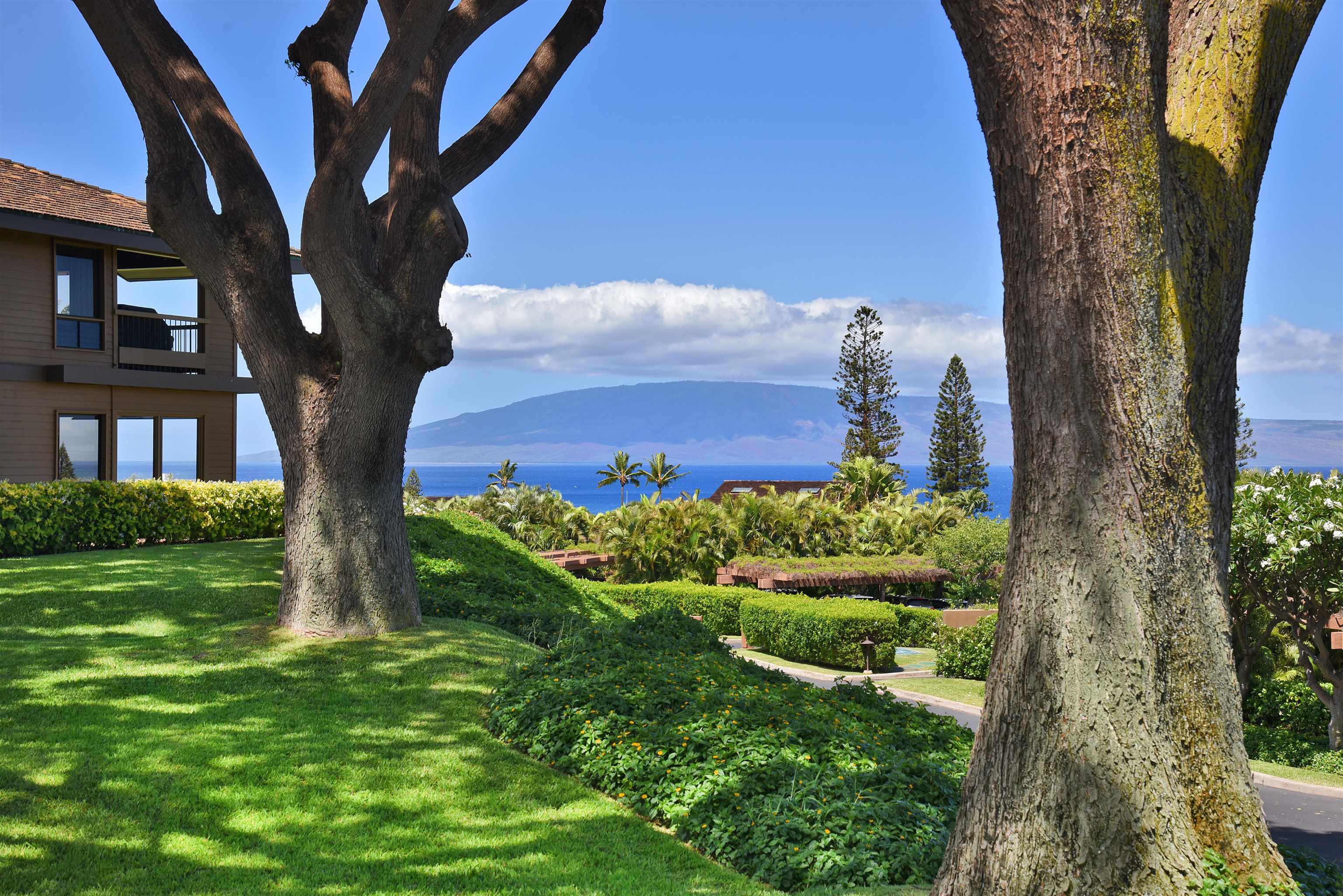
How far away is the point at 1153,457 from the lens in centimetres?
387

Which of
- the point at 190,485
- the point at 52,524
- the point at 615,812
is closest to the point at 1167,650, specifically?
the point at 615,812

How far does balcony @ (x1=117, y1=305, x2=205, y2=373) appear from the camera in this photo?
22.6m

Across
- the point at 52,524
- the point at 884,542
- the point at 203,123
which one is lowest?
the point at 884,542

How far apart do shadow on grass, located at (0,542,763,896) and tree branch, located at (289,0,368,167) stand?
5577mm

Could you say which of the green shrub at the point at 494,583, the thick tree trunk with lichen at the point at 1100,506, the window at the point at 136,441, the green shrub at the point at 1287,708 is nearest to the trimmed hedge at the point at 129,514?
the green shrub at the point at 494,583

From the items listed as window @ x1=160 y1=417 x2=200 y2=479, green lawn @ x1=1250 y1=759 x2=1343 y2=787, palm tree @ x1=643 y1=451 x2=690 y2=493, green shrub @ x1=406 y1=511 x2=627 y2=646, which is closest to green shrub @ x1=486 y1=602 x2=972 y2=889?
green shrub @ x1=406 y1=511 x2=627 y2=646

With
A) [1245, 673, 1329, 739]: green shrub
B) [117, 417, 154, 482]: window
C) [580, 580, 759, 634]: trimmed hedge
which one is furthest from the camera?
[580, 580, 759, 634]: trimmed hedge

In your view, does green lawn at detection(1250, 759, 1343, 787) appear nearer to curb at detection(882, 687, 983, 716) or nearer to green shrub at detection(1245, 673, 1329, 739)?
green shrub at detection(1245, 673, 1329, 739)

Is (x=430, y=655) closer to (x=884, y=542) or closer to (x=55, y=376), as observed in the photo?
(x=55, y=376)

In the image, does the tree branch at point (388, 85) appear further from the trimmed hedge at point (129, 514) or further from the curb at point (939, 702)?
the curb at point (939, 702)

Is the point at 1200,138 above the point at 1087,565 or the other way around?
above

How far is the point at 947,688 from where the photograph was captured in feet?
70.6

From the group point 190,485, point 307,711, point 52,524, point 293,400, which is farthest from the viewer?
point 190,485

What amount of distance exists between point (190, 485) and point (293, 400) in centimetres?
995
